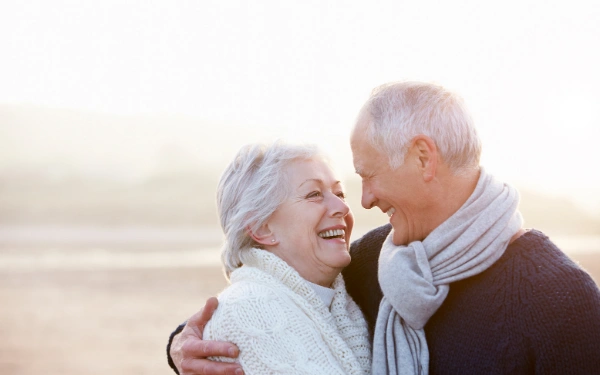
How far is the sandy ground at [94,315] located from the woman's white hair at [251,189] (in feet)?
14.5

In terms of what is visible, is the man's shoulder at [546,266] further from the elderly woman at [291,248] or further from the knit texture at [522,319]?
the elderly woman at [291,248]

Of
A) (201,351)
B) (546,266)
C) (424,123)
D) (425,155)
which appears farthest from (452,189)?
(201,351)

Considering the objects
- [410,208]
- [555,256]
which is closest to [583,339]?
[555,256]

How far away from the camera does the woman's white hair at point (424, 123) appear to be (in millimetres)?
2680

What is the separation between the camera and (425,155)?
8.87 ft

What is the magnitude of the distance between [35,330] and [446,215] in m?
6.99

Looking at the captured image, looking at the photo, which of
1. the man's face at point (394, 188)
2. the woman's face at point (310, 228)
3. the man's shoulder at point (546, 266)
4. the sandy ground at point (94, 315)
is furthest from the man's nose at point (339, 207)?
the sandy ground at point (94, 315)

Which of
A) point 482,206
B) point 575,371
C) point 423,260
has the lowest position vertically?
point 575,371

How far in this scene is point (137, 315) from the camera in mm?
9180

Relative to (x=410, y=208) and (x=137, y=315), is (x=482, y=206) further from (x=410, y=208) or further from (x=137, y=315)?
(x=137, y=315)

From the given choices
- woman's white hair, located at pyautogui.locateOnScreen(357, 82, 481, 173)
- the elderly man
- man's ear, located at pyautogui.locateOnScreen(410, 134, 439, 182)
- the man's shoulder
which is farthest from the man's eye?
the man's shoulder

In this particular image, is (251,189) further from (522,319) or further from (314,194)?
(522,319)

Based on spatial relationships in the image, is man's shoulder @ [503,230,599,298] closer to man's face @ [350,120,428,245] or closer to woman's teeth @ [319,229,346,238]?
man's face @ [350,120,428,245]

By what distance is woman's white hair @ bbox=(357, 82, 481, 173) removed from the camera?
8.79ft
